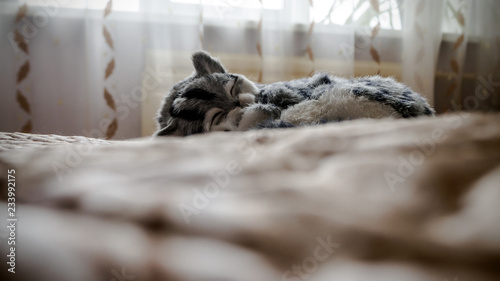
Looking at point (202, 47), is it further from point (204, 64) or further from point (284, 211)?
point (284, 211)

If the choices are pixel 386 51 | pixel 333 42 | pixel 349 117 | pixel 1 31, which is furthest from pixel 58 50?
pixel 386 51

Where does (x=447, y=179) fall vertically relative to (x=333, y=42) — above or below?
below

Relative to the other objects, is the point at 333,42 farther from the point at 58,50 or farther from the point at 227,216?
the point at 227,216

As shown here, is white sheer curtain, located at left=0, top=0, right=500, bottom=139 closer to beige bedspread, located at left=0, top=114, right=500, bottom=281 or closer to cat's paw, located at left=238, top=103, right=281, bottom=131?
cat's paw, located at left=238, top=103, right=281, bottom=131

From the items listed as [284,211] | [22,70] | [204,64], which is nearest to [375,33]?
[204,64]

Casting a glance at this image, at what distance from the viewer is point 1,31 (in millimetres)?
1696

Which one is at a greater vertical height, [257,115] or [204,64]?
[204,64]

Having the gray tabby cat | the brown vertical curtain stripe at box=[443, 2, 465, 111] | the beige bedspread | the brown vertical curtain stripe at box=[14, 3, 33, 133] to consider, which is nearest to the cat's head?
the gray tabby cat

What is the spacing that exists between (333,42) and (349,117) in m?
1.49

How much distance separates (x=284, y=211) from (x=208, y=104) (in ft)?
2.75

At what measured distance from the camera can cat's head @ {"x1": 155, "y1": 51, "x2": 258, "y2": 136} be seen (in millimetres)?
949

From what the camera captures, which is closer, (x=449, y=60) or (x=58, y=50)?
(x=58, y=50)

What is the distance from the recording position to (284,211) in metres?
0.16

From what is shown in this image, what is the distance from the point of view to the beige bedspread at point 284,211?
0.14 meters
